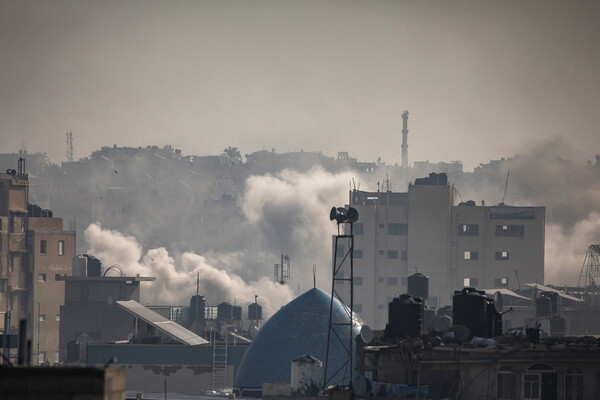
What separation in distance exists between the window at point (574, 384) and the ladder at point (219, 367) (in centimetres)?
3935

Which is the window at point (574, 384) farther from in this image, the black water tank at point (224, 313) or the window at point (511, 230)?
the window at point (511, 230)

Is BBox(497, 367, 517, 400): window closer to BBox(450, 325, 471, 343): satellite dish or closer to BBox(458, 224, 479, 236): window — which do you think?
BBox(450, 325, 471, 343): satellite dish

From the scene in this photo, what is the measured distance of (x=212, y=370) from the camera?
9881 cm

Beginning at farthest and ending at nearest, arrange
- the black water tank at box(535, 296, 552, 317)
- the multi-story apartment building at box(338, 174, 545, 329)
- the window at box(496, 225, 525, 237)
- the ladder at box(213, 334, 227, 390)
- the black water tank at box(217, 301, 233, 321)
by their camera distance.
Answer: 1. the window at box(496, 225, 525, 237)
2. the multi-story apartment building at box(338, 174, 545, 329)
3. the black water tank at box(217, 301, 233, 321)
4. the black water tank at box(535, 296, 552, 317)
5. the ladder at box(213, 334, 227, 390)

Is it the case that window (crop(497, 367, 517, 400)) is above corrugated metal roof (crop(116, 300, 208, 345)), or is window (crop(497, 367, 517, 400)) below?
below

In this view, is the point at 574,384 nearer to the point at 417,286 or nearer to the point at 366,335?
the point at 366,335

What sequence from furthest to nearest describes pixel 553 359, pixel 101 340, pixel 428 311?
pixel 101 340
pixel 428 311
pixel 553 359

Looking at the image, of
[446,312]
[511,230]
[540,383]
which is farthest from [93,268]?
[540,383]

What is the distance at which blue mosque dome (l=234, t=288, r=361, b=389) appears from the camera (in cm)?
8512

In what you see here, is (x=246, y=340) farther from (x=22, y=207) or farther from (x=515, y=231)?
(x=515, y=231)

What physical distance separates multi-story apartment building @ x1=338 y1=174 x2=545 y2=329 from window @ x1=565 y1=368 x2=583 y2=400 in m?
106

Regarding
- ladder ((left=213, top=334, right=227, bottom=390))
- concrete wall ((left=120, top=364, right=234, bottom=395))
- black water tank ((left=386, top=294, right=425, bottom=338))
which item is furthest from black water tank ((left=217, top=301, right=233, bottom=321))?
black water tank ((left=386, top=294, right=425, bottom=338))

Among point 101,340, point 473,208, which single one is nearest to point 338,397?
point 101,340

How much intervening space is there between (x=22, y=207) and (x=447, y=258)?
39614 mm
